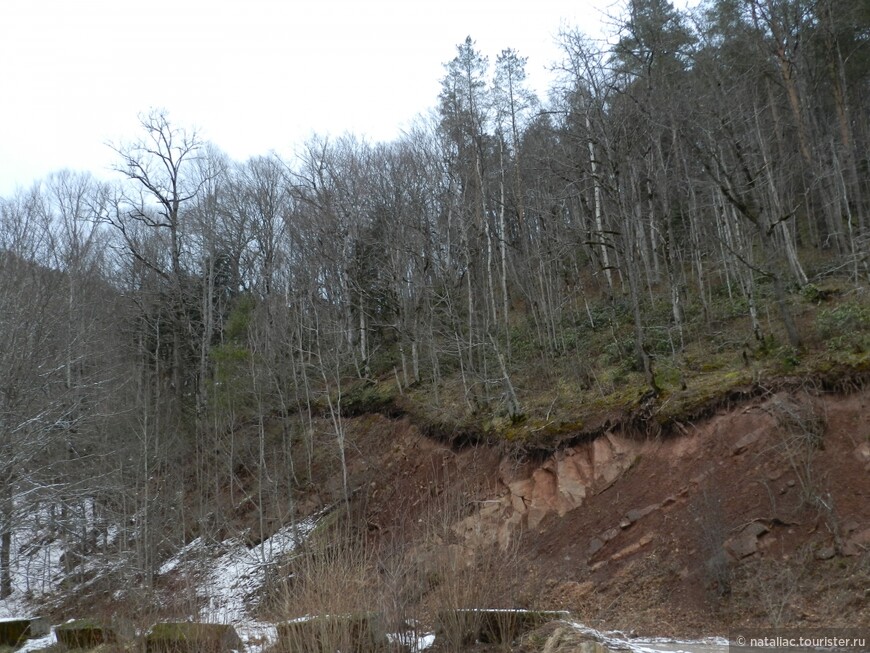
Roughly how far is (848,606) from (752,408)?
4.08 m

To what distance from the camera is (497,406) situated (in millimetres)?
17438

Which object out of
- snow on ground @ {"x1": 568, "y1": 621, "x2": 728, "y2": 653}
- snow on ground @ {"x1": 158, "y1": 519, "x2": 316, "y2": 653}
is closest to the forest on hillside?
snow on ground @ {"x1": 158, "y1": 519, "x2": 316, "y2": 653}

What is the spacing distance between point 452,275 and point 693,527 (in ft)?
35.2

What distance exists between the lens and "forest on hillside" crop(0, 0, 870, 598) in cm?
1545

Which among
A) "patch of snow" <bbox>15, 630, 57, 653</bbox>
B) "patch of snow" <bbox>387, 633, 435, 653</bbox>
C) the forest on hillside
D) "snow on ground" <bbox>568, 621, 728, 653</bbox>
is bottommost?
"patch of snow" <bbox>15, 630, 57, 653</bbox>

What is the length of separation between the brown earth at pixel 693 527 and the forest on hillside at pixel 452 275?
58.5 inches

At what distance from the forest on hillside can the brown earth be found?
1.49 m

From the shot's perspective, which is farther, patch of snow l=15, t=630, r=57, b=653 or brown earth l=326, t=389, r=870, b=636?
patch of snow l=15, t=630, r=57, b=653

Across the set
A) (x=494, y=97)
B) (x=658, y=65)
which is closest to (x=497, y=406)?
(x=658, y=65)

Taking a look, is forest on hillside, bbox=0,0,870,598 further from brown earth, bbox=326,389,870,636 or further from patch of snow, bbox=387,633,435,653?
patch of snow, bbox=387,633,435,653

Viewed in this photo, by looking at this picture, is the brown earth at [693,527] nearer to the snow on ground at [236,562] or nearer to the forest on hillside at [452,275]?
the forest on hillside at [452,275]

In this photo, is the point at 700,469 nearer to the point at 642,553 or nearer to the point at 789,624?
the point at 642,553

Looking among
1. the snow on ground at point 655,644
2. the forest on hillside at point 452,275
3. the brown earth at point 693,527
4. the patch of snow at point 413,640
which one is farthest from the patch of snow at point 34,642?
the snow on ground at point 655,644

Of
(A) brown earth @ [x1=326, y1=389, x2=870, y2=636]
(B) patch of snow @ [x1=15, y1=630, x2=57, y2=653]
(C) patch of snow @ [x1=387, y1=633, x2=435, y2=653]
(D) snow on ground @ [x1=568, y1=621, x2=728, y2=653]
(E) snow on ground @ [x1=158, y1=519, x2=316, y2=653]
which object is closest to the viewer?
(C) patch of snow @ [x1=387, y1=633, x2=435, y2=653]
